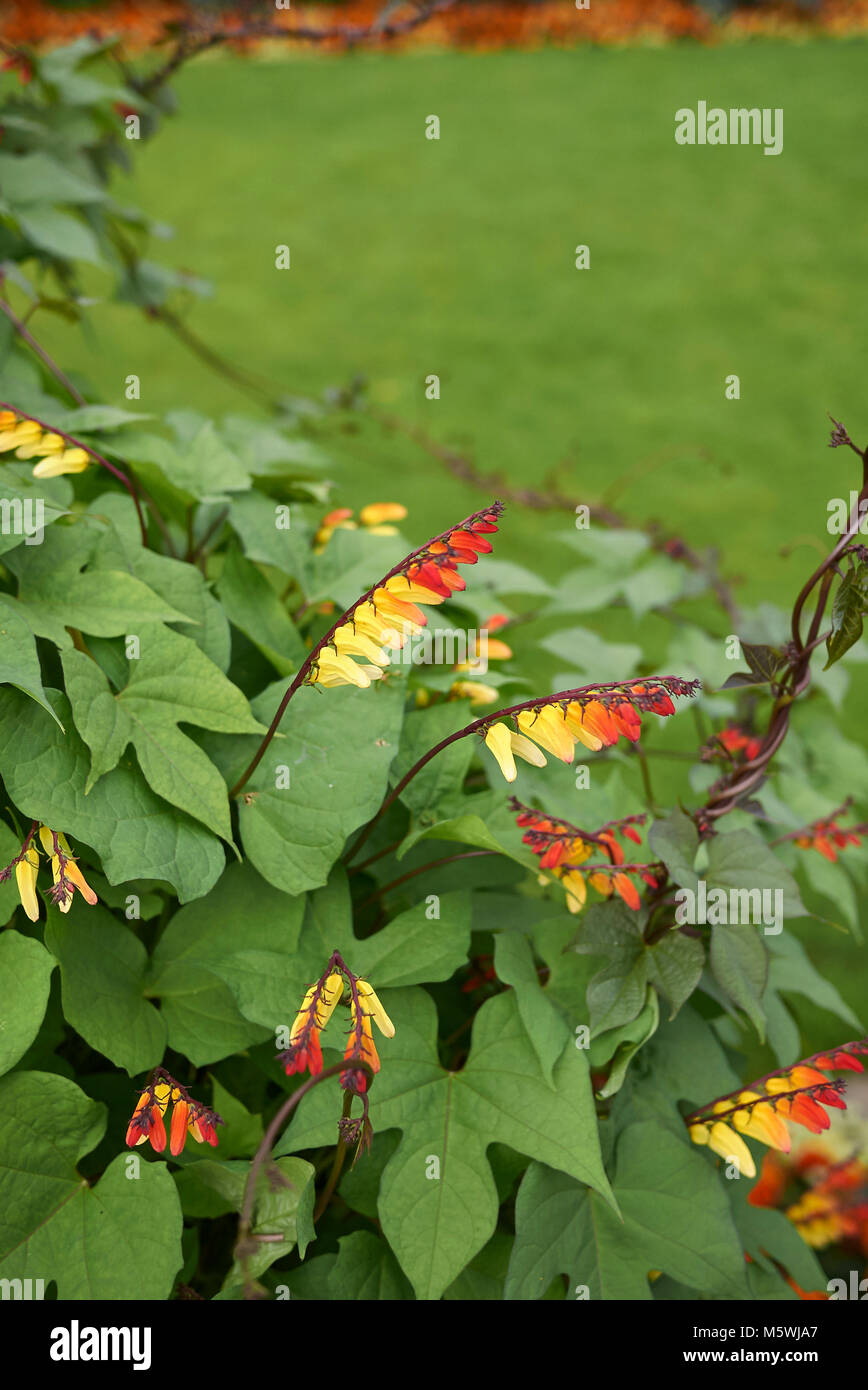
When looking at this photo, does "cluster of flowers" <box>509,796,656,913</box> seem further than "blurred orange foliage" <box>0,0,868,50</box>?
No

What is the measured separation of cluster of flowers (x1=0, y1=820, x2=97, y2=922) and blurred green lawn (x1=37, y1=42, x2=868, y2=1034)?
1.98m

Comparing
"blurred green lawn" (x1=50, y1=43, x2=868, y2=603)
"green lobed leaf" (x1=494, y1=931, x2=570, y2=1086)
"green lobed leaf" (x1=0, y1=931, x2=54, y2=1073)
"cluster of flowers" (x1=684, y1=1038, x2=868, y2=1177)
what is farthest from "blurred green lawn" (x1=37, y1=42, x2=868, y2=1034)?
"green lobed leaf" (x1=0, y1=931, x2=54, y2=1073)

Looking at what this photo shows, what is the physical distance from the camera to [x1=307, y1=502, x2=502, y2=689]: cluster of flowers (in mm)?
883

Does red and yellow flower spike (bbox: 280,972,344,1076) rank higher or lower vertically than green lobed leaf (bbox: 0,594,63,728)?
lower

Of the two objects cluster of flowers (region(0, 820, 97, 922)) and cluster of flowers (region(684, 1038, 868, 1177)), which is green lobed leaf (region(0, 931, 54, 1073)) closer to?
cluster of flowers (region(0, 820, 97, 922))

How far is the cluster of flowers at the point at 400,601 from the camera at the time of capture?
0.88m

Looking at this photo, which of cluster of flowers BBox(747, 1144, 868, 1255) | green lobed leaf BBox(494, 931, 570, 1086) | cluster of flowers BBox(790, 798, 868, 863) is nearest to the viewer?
green lobed leaf BBox(494, 931, 570, 1086)

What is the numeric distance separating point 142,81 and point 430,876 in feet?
5.70

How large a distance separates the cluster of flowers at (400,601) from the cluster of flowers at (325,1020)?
0.75 feet

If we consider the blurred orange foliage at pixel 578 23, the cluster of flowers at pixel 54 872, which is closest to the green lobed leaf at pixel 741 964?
the cluster of flowers at pixel 54 872

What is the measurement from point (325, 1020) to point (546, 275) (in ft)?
15.9
